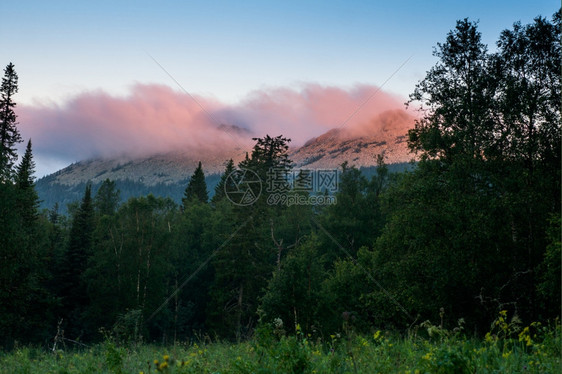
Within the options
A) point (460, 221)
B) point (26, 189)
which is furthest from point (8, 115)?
point (460, 221)

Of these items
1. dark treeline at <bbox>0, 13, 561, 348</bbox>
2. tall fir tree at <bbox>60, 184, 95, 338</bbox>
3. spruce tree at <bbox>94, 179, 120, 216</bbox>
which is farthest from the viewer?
spruce tree at <bbox>94, 179, 120, 216</bbox>

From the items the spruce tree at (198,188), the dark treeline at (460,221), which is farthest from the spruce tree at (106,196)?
the dark treeline at (460,221)

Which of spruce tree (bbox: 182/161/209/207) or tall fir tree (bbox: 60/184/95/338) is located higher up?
spruce tree (bbox: 182/161/209/207)

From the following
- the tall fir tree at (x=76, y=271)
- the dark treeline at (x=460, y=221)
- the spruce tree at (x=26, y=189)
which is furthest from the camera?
the tall fir tree at (x=76, y=271)

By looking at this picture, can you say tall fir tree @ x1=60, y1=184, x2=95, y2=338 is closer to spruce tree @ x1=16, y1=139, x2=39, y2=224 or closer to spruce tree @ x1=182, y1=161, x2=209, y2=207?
spruce tree @ x1=16, y1=139, x2=39, y2=224

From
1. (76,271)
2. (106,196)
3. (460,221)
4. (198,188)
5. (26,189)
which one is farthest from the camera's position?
(198,188)

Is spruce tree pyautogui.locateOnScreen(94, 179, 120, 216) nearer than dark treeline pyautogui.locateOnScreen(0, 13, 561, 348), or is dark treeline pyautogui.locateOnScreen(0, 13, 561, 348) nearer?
dark treeline pyautogui.locateOnScreen(0, 13, 561, 348)

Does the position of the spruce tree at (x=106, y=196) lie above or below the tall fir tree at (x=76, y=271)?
above

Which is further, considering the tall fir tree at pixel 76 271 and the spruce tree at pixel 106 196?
the spruce tree at pixel 106 196

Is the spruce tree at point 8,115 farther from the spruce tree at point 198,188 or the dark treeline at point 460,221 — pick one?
the spruce tree at point 198,188

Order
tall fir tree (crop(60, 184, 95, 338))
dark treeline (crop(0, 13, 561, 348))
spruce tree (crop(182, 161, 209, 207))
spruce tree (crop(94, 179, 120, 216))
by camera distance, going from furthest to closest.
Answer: spruce tree (crop(182, 161, 209, 207))
spruce tree (crop(94, 179, 120, 216))
tall fir tree (crop(60, 184, 95, 338))
dark treeline (crop(0, 13, 561, 348))

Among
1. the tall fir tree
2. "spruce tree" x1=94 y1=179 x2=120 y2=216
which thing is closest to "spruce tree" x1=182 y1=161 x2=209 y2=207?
"spruce tree" x1=94 y1=179 x2=120 y2=216

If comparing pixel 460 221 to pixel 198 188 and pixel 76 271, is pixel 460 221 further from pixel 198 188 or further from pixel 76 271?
pixel 198 188

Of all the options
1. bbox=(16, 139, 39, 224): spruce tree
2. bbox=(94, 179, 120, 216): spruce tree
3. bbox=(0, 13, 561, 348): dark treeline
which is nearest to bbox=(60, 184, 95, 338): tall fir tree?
bbox=(16, 139, 39, 224): spruce tree
